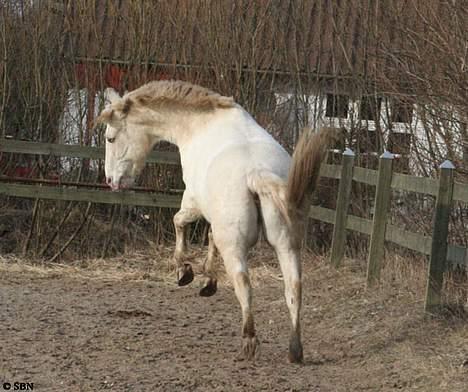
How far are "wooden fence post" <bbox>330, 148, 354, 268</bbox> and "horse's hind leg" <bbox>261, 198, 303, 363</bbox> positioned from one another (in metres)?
4.07

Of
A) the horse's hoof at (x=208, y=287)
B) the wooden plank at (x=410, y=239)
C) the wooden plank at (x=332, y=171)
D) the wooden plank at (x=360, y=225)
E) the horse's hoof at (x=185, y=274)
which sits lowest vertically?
the horse's hoof at (x=208, y=287)

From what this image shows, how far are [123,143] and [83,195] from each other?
366 centimetres

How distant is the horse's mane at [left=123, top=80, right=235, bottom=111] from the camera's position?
7672 millimetres

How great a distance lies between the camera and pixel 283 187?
6.37m

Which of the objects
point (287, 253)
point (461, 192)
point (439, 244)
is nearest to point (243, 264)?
point (287, 253)

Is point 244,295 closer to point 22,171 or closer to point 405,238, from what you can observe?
point 405,238

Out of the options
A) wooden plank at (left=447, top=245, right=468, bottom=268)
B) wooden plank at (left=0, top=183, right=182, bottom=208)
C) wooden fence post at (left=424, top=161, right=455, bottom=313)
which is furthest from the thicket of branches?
wooden plank at (left=447, top=245, right=468, bottom=268)

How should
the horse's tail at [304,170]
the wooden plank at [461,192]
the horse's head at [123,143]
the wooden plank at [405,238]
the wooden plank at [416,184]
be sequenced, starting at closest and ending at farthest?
the horse's tail at [304,170]
the wooden plank at [461,192]
the wooden plank at [405,238]
the wooden plank at [416,184]
the horse's head at [123,143]

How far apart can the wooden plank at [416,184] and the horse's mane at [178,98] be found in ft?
6.21

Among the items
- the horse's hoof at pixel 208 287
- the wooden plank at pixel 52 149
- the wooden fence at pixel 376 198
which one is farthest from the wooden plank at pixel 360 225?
the wooden plank at pixel 52 149

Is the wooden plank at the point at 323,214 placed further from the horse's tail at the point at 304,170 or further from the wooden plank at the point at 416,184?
the horse's tail at the point at 304,170

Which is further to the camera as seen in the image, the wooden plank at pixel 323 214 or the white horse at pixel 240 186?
the wooden plank at pixel 323 214

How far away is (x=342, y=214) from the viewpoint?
1047 centimetres

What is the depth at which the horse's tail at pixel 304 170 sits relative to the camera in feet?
20.6
